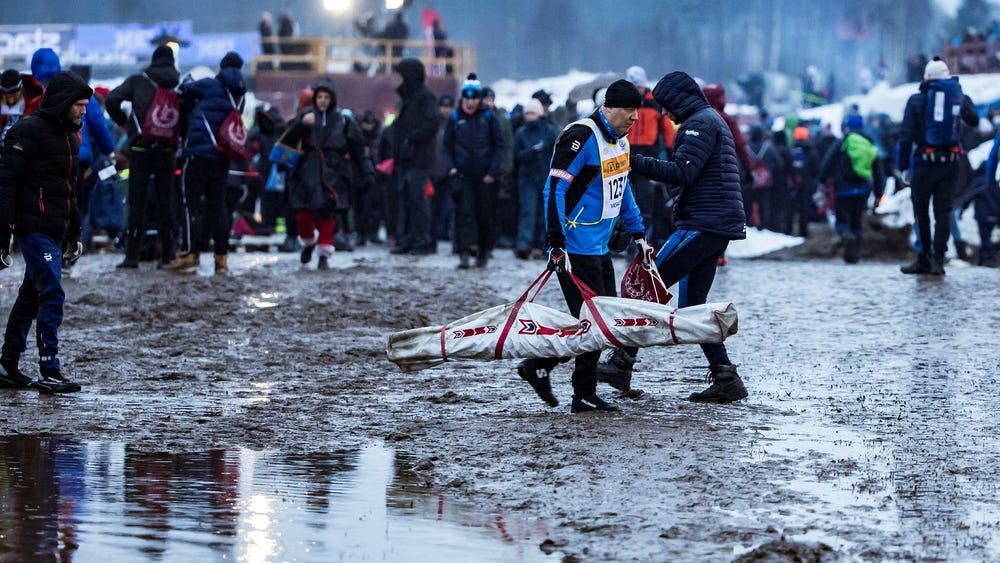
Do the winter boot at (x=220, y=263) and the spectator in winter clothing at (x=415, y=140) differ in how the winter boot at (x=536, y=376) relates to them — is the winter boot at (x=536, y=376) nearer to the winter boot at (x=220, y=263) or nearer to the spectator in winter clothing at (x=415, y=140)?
the winter boot at (x=220, y=263)

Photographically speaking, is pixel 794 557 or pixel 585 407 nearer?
pixel 794 557

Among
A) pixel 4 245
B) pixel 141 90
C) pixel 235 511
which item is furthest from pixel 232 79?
pixel 235 511

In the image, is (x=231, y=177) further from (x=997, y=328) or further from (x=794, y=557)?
(x=794, y=557)

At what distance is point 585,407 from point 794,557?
9.44ft

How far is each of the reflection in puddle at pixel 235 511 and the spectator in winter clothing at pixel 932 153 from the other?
9364 mm

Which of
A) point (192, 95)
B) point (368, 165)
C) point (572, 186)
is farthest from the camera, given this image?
point (368, 165)

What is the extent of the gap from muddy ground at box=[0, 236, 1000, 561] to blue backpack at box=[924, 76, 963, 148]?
5.17 ft

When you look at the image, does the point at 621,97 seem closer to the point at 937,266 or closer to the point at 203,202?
the point at 203,202

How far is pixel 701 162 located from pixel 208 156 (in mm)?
7236

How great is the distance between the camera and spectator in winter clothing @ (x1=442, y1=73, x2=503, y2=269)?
16.1 m

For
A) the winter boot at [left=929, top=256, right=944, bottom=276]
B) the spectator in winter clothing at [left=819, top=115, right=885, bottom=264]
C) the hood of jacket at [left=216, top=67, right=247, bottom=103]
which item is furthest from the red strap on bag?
the spectator in winter clothing at [left=819, top=115, right=885, bottom=264]

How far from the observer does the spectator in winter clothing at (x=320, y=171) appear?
15.4 m

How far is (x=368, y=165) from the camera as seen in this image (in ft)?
54.7

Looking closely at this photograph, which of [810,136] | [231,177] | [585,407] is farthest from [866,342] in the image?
[810,136]
